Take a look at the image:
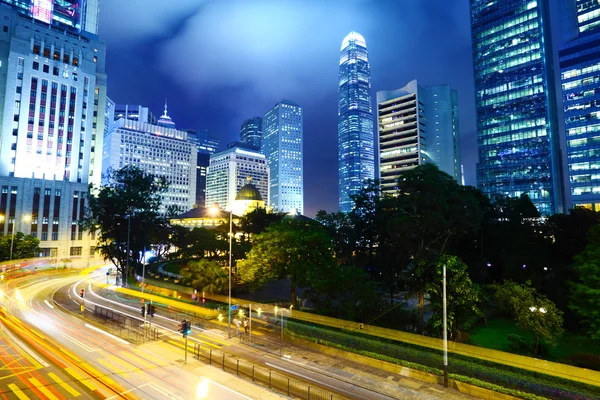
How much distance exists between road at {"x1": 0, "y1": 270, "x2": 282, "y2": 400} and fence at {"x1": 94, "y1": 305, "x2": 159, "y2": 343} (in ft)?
3.47

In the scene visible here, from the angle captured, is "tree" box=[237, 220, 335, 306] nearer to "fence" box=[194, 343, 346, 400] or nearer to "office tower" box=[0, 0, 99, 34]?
"fence" box=[194, 343, 346, 400]

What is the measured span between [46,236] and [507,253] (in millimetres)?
107307

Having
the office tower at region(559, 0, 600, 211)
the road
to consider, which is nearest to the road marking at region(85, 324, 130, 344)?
the road

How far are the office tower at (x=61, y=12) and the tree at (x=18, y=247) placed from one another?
232 ft

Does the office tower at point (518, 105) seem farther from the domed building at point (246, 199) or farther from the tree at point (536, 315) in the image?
the tree at point (536, 315)

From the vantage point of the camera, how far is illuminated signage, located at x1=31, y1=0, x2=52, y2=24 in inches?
Result: 4181

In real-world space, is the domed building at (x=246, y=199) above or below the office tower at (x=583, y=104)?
below

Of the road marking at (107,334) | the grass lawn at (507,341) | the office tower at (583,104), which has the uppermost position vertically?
the office tower at (583,104)

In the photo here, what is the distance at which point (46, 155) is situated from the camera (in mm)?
100500

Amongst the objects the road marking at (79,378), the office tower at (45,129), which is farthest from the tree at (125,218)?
the office tower at (45,129)

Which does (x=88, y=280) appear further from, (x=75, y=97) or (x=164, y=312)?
(x=75, y=97)

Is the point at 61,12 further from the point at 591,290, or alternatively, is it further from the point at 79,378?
the point at 591,290

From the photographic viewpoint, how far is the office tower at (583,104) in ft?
389

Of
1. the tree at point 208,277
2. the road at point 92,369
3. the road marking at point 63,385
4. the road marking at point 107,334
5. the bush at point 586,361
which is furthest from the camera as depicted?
the tree at point 208,277
